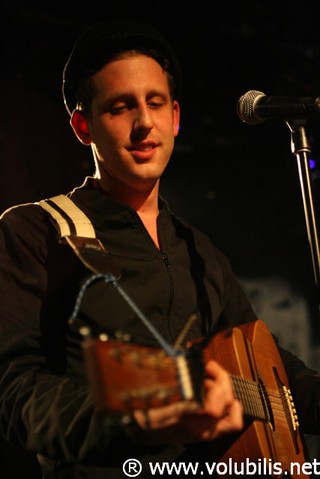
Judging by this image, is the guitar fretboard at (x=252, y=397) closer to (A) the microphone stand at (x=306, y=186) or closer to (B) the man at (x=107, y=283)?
(B) the man at (x=107, y=283)

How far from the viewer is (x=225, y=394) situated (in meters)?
1.31

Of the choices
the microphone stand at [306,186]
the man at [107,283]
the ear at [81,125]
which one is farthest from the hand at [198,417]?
the ear at [81,125]

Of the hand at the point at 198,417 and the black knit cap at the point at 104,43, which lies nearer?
the hand at the point at 198,417

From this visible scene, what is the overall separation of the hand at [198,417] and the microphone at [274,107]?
40.9 inches

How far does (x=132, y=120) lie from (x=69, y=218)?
18.5 inches

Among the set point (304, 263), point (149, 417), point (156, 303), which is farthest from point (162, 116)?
point (304, 263)

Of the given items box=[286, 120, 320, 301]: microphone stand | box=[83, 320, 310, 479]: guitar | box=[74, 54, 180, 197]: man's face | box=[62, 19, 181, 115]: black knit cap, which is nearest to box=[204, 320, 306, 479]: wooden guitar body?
box=[83, 320, 310, 479]: guitar

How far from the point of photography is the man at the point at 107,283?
1.55 m

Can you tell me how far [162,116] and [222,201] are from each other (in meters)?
2.44

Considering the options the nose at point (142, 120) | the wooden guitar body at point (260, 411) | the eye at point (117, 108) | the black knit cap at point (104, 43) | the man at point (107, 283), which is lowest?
the wooden guitar body at point (260, 411)

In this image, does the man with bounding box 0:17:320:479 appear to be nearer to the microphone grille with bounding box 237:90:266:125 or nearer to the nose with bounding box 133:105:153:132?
the nose with bounding box 133:105:153:132

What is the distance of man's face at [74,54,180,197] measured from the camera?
2176mm

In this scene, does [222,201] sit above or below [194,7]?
below

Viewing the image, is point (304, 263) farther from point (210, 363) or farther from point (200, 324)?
point (210, 363)
